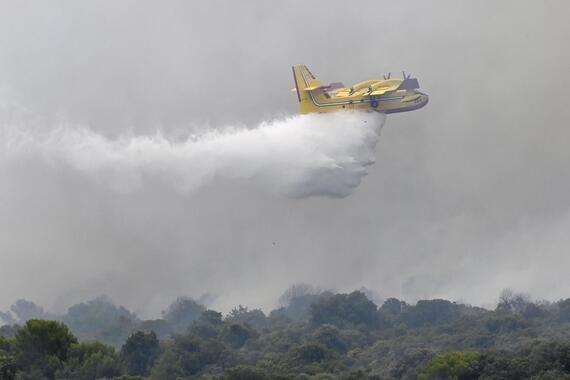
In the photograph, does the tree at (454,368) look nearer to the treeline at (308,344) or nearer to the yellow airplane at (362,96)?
the treeline at (308,344)

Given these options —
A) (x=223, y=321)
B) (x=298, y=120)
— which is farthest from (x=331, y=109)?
(x=223, y=321)

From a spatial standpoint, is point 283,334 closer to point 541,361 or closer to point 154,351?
point 154,351

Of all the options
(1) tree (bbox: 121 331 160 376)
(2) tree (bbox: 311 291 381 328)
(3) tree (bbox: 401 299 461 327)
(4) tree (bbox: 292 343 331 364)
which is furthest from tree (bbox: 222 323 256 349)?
(3) tree (bbox: 401 299 461 327)

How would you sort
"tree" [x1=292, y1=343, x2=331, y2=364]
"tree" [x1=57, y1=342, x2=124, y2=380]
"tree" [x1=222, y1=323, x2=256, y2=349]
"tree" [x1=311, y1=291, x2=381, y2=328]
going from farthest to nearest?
1. "tree" [x1=311, y1=291, x2=381, y2=328]
2. "tree" [x1=222, y1=323, x2=256, y2=349]
3. "tree" [x1=292, y1=343, x2=331, y2=364]
4. "tree" [x1=57, y1=342, x2=124, y2=380]

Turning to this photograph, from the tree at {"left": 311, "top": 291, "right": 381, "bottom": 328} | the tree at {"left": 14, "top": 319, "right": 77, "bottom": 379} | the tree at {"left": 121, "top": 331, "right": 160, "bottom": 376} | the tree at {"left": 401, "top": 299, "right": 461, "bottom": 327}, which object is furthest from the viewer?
the tree at {"left": 401, "top": 299, "right": 461, "bottom": 327}

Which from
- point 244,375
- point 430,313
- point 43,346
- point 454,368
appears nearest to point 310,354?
point 454,368

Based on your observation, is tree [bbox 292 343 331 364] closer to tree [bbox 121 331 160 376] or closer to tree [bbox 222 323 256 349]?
tree [bbox 121 331 160 376]

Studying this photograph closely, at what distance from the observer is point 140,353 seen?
100m

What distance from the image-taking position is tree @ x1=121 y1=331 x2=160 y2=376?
97550mm

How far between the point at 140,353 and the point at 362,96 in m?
28.2

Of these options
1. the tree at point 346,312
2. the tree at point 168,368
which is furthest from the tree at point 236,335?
the tree at point 168,368

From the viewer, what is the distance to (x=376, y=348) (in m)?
126

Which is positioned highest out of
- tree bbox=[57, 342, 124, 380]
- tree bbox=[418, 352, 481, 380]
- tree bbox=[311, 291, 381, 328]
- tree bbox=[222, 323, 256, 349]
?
Result: tree bbox=[311, 291, 381, 328]

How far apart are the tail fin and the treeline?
17.0m
